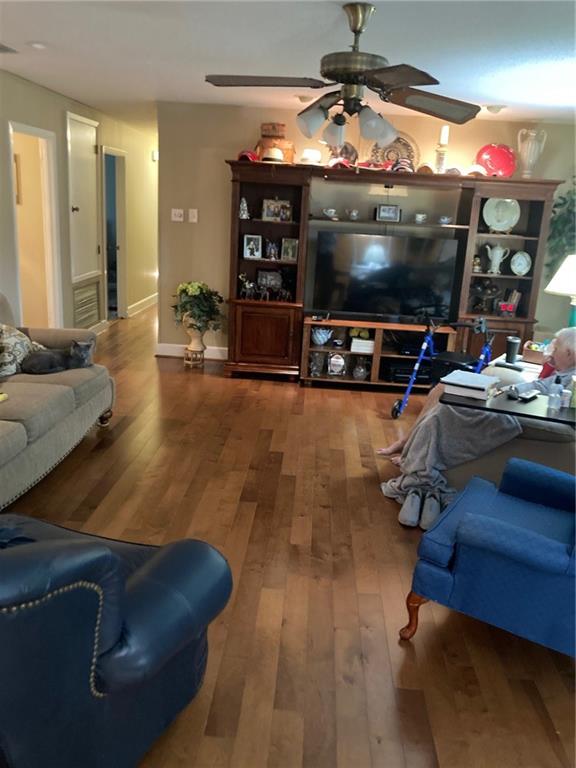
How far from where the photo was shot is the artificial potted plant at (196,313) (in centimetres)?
565

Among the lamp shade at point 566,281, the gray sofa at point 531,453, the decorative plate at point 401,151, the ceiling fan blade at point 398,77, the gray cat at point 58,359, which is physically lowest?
the gray sofa at point 531,453

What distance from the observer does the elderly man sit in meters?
3.07

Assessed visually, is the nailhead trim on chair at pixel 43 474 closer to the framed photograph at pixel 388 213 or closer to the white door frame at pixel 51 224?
the white door frame at pixel 51 224

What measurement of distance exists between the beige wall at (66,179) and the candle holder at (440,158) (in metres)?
3.51

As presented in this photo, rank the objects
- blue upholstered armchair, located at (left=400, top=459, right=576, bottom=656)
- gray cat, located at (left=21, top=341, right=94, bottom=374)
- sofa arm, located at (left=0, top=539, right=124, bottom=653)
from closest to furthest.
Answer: sofa arm, located at (left=0, top=539, right=124, bottom=653) < blue upholstered armchair, located at (left=400, top=459, right=576, bottom=656) < gray cat, located at (left=21, top=341, right=94, bottom=374)

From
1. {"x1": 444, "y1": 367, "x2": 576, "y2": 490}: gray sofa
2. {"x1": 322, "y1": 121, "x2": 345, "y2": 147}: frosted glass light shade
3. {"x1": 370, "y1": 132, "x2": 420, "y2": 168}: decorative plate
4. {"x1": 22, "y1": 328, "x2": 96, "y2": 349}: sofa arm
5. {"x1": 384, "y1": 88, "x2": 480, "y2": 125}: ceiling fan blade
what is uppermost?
{"x1": 370, "y1": 132, "x2": 420, "y2": 168}: decorative plate

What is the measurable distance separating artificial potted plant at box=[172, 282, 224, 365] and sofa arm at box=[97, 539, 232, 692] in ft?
13.6

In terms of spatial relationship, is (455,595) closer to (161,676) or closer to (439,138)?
(161,676)

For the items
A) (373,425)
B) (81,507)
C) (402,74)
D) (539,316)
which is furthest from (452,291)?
(81,507)

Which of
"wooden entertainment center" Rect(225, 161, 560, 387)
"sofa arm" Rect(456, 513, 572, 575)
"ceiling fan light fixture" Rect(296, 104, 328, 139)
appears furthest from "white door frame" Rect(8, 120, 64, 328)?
"sofa arm" Rect(456, 513, 572, 575)

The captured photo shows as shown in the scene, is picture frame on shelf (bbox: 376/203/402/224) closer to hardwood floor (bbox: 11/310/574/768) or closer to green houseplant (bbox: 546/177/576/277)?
green houseplant (bbox: 546/177/576/277)

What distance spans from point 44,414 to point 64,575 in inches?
A: 84.6

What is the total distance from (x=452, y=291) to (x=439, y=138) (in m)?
1.37

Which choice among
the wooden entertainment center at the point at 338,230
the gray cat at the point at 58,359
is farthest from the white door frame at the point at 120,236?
the gray cat at the point at 58,359
